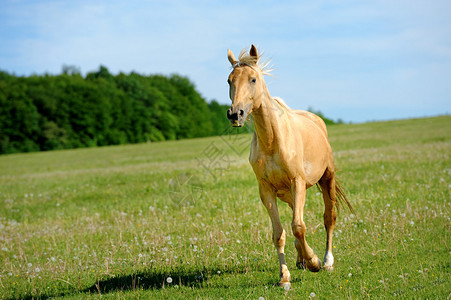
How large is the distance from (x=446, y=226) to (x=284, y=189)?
4.19m

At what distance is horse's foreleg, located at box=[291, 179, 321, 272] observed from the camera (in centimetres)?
563

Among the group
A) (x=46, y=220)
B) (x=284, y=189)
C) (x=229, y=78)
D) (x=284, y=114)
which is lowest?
(x=46, y=220)

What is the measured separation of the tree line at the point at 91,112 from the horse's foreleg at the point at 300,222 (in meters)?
56.8

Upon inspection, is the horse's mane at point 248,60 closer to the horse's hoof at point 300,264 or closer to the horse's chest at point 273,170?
the horse's chest at point 273,170

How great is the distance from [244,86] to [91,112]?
75.4 meters

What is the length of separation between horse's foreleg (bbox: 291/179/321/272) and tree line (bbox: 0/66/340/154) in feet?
186

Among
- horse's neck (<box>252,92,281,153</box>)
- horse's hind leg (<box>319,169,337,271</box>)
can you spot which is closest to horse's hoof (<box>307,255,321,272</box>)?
horse's hind leg (<box>319,169,337,271</box>)

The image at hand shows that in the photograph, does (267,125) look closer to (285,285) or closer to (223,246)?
(285,285)

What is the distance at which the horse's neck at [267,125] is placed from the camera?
5.72 metres

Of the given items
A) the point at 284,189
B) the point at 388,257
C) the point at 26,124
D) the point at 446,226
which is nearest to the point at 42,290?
the point at 284,189

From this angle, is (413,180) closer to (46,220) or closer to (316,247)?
(316,247)

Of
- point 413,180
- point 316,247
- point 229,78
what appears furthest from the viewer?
point 413,180

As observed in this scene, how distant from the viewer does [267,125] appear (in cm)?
574

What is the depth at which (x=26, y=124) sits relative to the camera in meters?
68.7
